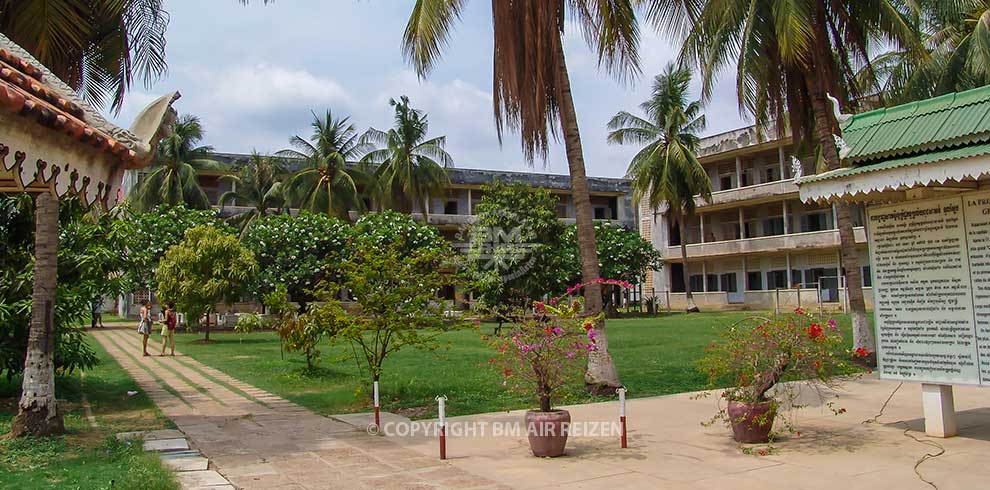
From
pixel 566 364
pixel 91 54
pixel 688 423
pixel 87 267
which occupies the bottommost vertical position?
pixel 688 423

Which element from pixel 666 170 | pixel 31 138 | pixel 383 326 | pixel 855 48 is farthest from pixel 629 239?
pixel 31 138

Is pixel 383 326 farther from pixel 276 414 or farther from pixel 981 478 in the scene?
pixel 981 478

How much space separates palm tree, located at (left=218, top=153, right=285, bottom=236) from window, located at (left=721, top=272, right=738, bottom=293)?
27.4 m

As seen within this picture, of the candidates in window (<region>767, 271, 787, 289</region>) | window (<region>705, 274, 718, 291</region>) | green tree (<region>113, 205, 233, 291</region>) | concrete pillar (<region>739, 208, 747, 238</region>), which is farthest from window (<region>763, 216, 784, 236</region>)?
green tree (<region>113, 205, 233, 291</region>)

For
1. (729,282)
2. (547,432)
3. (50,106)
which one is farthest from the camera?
(729,282)

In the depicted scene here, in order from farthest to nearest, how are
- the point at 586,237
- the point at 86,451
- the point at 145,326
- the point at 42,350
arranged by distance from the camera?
the point at 145,326, the point at 586,237, the point at 42,350, the point at 86,451

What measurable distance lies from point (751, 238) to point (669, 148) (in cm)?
933

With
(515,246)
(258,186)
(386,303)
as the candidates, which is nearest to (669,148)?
(515,246)

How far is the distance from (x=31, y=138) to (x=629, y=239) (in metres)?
39.1

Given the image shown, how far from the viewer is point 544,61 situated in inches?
497

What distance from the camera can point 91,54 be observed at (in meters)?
12.8

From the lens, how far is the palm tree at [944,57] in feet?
52.1

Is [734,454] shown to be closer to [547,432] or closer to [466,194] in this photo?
[547,432]

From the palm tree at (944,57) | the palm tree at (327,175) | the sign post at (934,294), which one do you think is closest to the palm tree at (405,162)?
the palm tree at (327,175)
